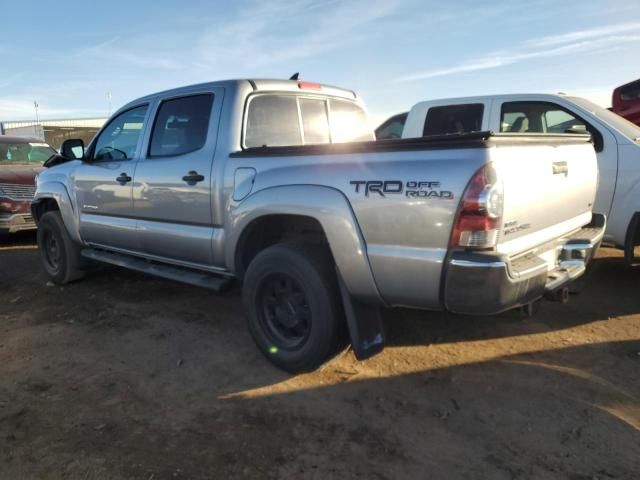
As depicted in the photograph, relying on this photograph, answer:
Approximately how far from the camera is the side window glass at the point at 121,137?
4789 millimetres

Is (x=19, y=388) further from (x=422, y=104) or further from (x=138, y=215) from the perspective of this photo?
(x=422, y=104)

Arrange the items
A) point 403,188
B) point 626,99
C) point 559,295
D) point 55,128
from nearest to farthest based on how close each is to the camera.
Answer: point 403,188 → point 559,295 → point 626,99 → point 55,128

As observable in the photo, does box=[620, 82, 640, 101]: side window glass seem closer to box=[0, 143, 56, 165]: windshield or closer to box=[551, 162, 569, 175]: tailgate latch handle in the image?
box=[551, 162, 569, 175]: tailgate latch handle

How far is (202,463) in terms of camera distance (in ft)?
8.39

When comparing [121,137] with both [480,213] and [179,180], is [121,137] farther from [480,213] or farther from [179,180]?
[480,213]

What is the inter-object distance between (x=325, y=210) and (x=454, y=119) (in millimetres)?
3840

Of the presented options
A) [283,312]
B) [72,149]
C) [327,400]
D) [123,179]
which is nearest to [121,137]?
[123,179]

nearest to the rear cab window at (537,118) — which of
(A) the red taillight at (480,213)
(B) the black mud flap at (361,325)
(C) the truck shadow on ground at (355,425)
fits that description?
(C) the truck shadow on ground at (355,425)

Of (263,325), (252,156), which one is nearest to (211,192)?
(252,156)

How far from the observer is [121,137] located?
5051mm

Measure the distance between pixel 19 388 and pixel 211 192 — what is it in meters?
1.88

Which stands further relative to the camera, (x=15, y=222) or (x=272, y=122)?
(x=15, y=222)

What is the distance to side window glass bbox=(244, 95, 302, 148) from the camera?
157 inches

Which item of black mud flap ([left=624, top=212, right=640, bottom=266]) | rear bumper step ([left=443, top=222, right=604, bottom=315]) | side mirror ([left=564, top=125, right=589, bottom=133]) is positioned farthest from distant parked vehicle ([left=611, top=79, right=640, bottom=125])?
rear bumper step ([left=443, top=222, right=604, bottom=315])
